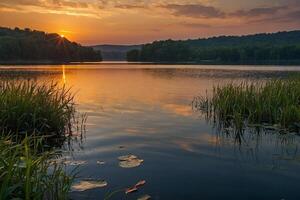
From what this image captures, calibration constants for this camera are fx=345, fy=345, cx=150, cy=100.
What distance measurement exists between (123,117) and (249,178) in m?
11.6

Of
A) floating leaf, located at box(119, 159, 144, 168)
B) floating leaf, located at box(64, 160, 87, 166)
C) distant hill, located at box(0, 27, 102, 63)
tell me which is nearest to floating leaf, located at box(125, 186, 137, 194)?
floating leaf, located at box(119, 159, 144, 168)

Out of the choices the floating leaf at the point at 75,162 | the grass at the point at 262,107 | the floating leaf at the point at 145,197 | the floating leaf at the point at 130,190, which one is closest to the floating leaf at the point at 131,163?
the floating leaf at the point at 75,162

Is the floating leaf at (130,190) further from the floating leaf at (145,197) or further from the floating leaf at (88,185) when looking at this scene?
the floating leaf at (88,185)

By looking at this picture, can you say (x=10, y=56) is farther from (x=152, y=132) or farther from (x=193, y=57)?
(x=152, y=132)

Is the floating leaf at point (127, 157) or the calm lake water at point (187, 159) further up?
the floating leaf at point (127, 157)

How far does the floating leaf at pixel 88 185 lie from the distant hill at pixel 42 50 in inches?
5361

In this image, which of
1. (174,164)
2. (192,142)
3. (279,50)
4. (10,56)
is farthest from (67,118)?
(279,50)

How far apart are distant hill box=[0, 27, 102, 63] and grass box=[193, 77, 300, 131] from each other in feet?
423

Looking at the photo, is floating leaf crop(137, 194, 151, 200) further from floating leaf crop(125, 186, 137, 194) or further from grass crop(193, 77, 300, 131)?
grass crop(193, 77, 300, 131)

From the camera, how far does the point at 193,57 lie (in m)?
178

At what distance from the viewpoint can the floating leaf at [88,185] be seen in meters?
8.14

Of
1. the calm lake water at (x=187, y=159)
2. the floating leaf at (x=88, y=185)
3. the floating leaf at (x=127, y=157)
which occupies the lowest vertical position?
the calm lake water at (x=187, y=159)

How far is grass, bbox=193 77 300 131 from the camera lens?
51.8 feet

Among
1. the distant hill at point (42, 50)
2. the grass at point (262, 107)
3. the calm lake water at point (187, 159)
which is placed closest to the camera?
the calm lake water at point (187, 159)
